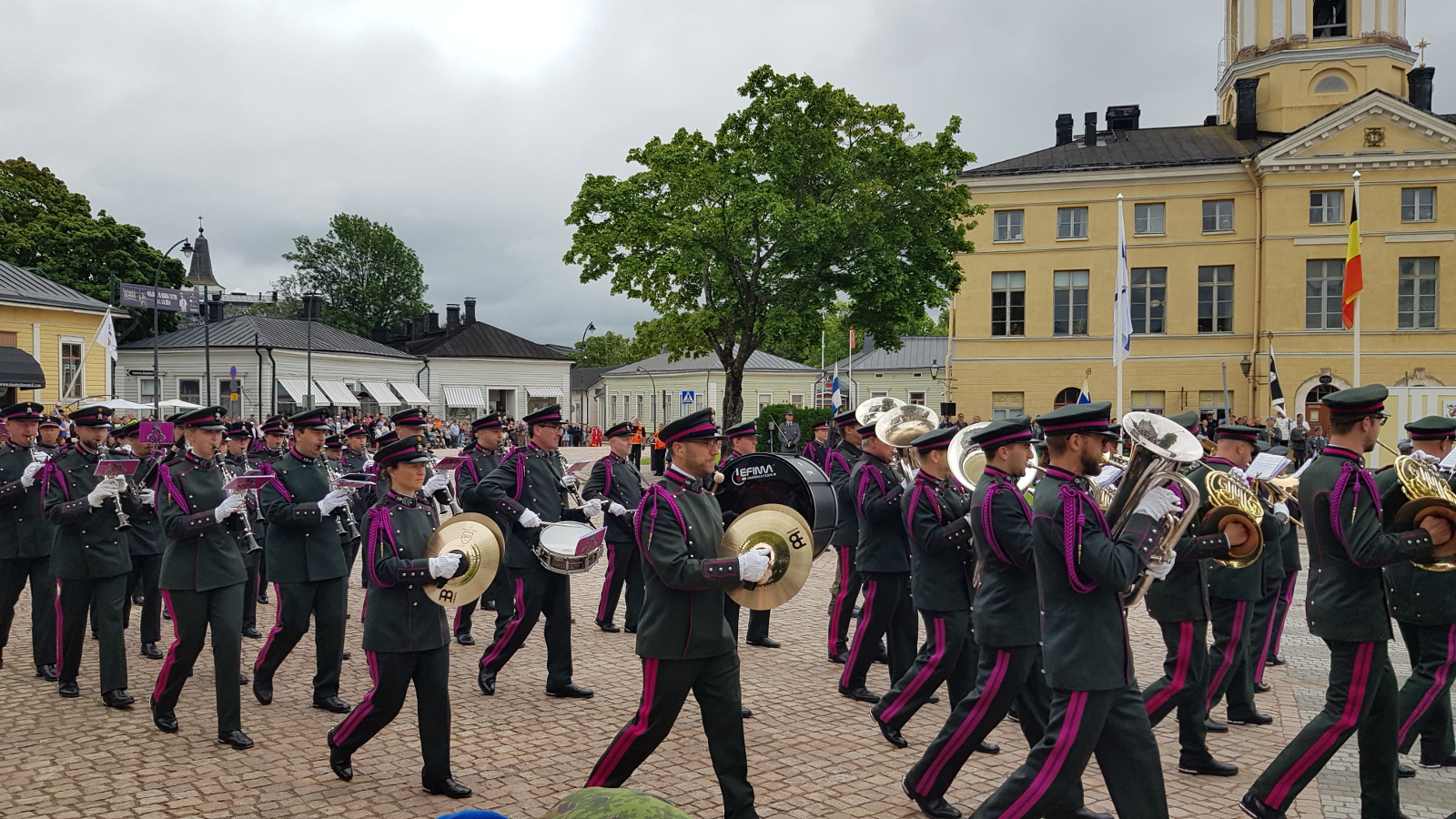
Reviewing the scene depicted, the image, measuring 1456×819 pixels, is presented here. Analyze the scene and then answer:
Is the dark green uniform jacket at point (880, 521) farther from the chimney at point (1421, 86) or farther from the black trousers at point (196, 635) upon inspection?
the chimney at point (1421, 86)

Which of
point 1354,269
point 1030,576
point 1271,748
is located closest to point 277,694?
point 1030,576

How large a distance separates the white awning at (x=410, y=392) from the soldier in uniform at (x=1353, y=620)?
5922 centimetres

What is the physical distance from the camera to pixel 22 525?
8.58m

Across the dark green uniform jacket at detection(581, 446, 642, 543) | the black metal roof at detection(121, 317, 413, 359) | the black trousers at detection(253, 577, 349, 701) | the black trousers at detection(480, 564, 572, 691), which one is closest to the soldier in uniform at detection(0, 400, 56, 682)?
the black trousers at detection(253, 577, 349, 701)

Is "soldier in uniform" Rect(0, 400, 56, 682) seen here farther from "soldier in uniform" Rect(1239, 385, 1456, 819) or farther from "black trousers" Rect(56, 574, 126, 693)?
"soldier in uniform" Rect(1239, 385, 1456, 819)

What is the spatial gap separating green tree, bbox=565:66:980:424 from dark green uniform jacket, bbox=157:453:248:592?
20.0 m

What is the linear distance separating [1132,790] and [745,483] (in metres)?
4.93

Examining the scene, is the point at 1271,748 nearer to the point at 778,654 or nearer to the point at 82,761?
the point at 778,654

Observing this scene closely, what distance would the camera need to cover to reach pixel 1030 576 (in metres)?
5.50

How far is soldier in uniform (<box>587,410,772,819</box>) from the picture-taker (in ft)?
16.4

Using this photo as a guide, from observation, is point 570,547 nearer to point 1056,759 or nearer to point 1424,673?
point 1056,759

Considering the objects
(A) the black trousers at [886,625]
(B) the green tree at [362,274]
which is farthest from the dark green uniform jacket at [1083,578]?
(B) the green tree at [362,274]

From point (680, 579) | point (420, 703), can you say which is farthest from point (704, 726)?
point (420, 703)

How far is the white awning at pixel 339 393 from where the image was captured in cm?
5612
